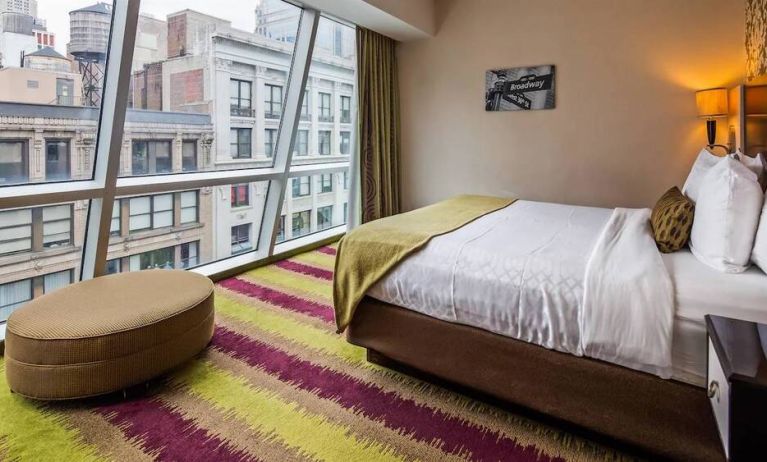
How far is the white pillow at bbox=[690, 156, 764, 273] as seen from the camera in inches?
61.9

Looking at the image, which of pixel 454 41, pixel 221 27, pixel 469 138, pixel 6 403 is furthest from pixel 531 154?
pixel 6 403

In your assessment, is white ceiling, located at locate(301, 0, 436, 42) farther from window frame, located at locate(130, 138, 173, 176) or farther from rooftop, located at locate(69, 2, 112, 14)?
window frame, located at locate(130, 138, 173, 176)

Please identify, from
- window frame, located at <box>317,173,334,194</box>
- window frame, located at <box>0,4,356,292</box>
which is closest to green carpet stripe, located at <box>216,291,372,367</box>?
window frame, located at <box>0,4,356,292</box>

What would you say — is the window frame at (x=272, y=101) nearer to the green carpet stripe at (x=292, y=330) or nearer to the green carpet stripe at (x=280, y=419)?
the green carpet stripe at (x=292, y=330)

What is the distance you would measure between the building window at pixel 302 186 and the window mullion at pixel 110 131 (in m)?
2.02

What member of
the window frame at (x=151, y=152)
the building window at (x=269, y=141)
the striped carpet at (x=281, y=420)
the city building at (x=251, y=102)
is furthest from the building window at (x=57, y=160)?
the building window at (x=269, y=141)

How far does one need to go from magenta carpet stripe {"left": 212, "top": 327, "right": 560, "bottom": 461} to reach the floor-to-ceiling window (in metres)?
1.23

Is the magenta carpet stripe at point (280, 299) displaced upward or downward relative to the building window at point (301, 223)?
downward

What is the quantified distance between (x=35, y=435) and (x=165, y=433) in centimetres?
49

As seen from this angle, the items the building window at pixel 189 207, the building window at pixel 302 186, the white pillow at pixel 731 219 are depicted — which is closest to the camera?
the white pillow at pixel 731 219

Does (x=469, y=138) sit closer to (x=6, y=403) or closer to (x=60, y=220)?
(x=60, y=220)

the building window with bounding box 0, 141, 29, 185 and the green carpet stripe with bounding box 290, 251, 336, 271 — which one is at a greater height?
the building window with bounding box 0, 141, 29, 185

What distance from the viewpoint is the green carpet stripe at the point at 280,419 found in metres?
1.62

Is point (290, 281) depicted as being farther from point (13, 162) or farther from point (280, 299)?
point (13, 162)
